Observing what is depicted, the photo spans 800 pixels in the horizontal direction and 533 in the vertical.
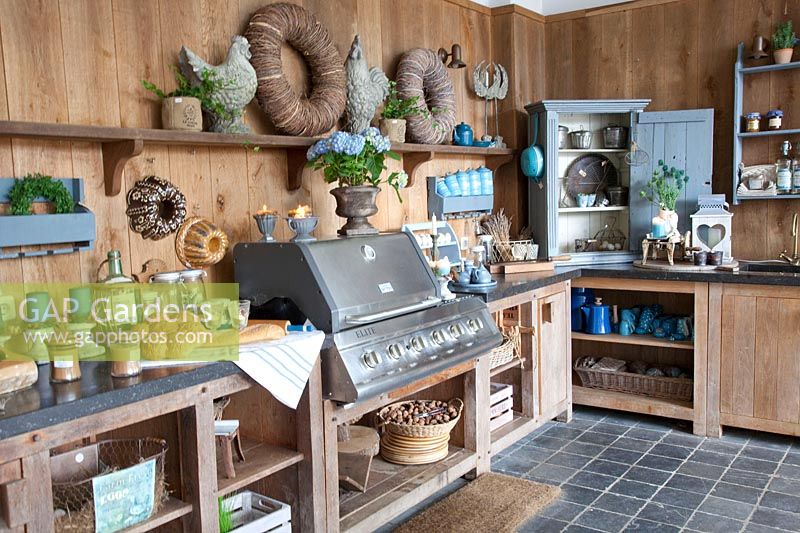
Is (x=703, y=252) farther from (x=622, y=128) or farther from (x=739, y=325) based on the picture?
(x=622, y=128)

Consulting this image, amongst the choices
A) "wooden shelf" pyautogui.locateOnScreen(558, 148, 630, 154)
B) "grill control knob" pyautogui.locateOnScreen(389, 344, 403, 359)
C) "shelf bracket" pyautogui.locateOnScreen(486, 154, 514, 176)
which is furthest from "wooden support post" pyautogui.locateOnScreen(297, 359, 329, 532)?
"wooden shelf" pyautogui.locateOnScreen(558, 148, 630, 154)

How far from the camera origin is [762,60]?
14.5 ft

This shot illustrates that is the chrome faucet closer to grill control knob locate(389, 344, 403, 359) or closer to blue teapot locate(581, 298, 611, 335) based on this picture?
blue teapot locate(581, 298, 611, 335)

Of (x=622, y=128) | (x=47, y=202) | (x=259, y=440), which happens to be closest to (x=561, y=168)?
(x=622, y=128)

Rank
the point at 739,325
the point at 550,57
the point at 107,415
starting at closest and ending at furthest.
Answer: the point at 107,415 < the point at 739,325 < the point at 550,57

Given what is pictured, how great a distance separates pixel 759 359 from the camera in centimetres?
396

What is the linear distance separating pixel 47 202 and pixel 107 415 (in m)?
0.93

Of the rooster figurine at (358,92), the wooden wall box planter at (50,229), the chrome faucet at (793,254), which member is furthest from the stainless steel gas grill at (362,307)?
the chrome faucet at (793,254)

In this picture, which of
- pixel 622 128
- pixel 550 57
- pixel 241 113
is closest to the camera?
pixel 241 113

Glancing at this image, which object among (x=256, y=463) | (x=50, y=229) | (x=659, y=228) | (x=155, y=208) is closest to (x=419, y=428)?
(x=256, y=463)

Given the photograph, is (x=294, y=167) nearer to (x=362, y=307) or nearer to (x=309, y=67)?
(x=309, y=67)

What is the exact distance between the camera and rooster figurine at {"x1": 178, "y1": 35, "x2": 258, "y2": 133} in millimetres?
2869

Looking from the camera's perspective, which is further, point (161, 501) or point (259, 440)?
point (259, 440)

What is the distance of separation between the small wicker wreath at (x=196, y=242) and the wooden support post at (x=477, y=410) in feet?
4.35
